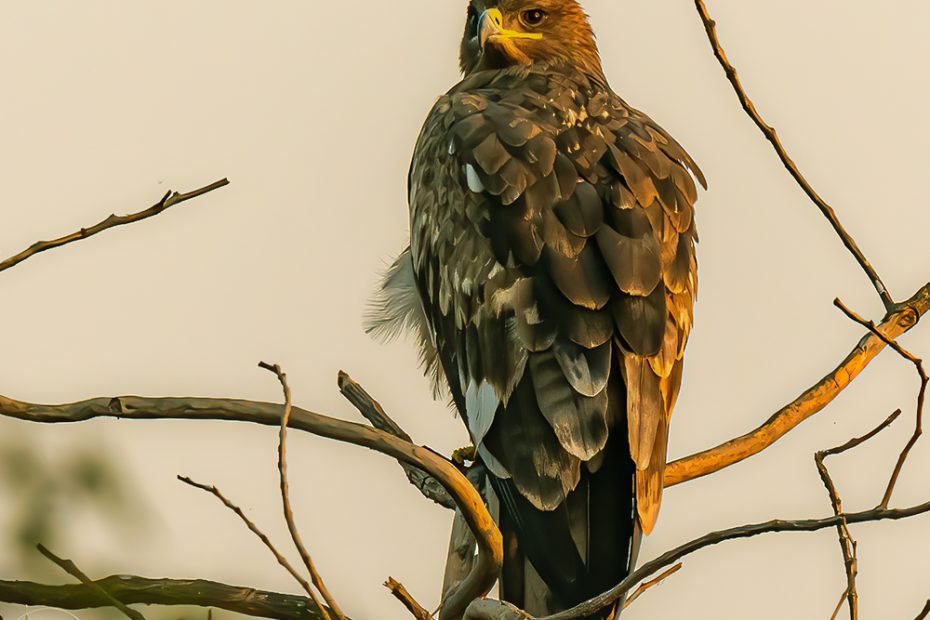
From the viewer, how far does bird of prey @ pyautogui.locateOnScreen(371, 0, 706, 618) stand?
427 cm

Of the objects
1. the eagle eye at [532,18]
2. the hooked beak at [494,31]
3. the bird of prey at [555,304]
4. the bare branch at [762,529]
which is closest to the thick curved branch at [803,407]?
the bird of prey at [555,304]

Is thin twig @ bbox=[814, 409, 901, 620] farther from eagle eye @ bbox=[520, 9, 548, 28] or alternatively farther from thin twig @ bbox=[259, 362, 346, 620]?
eagle eye @ bbox=[520, 9, 548, 28]

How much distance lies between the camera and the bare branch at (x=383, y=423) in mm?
4836

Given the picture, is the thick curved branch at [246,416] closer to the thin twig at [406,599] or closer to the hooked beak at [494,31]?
the thin twig at [406,599]

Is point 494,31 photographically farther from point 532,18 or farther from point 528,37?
point 532,18

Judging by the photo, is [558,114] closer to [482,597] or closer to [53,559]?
[482,597]

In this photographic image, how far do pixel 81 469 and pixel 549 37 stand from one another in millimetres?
4740

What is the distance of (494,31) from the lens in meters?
6.29

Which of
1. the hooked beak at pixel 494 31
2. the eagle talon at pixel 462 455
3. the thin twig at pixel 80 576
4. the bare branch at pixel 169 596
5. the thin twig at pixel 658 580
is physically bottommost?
the thin twig at pixel 80 576

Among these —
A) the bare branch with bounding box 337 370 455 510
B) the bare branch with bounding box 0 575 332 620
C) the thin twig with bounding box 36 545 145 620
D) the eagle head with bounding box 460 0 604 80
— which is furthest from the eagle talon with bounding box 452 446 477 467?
the thin twig with bounding box 36 545 145 620

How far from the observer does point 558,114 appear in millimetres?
5277

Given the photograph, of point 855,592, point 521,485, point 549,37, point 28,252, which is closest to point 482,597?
A: point 521,485

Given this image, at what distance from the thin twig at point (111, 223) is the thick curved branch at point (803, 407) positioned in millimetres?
2245

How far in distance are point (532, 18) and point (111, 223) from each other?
4.11 m
